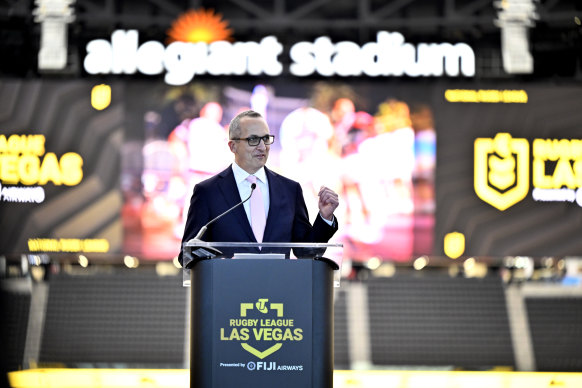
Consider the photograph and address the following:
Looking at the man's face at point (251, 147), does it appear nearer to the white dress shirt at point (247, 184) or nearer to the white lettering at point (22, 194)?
the white dress shirt at point (247, 184)

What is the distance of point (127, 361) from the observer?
9.80 m

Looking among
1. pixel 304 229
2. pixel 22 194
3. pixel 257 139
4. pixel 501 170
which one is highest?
pixel 501 170

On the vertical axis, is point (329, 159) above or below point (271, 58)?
below

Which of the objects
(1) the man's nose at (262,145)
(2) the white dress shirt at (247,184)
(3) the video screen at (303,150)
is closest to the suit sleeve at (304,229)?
(2) the white dress shirt at (247,184)

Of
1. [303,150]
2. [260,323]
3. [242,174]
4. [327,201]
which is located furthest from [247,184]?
[303,150]

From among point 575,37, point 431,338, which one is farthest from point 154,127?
point 575,37

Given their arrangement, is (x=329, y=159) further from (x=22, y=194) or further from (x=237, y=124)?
(x=237, y=124)

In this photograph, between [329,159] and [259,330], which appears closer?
[259,330]

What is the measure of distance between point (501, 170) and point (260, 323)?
22.2ft

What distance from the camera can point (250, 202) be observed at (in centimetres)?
330

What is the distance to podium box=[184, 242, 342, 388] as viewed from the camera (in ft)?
8.78

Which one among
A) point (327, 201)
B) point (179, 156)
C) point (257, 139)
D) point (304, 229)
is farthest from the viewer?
point (179, 156)

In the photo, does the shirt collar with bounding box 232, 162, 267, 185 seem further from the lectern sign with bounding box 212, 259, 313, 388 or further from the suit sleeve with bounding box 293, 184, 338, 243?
the lectern sign with bounding box 212, 259, 313, 388

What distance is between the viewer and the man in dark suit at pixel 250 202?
3.15 m
